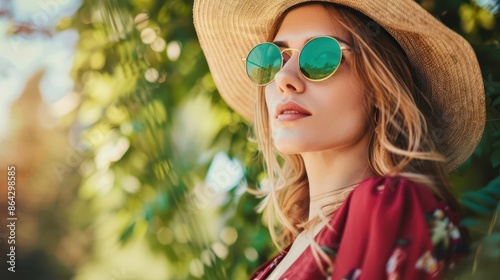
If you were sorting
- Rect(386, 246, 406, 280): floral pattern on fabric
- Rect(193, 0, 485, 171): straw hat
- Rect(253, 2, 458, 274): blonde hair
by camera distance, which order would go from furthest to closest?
Rect(193, 0, 485, 171): straw hat → Rect(253, 2, 458, 274): blonde hair → Rect(386, 246, 406, 280): floral pattern on fabric

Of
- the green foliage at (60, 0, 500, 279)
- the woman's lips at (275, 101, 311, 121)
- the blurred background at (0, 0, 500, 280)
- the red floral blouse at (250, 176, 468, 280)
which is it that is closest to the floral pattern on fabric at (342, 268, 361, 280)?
the red floral blouse at (250, 176, 468, 280)

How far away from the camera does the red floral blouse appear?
3.43 feet

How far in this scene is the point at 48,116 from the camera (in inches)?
99.7

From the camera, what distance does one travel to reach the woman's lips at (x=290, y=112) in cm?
128

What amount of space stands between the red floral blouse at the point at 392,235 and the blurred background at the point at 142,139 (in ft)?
2.07

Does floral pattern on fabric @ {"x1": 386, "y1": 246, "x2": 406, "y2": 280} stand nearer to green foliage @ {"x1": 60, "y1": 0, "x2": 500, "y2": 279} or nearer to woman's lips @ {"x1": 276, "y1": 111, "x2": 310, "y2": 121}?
woman's lips @ {"x1": 276, "y1": 111, "x2": 310, "y2": 121}

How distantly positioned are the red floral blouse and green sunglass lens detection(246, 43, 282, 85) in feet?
1.09

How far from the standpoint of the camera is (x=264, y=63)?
1.38m

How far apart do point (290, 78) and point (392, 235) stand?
13.9 inches

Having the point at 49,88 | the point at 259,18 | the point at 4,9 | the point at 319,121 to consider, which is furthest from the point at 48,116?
the point at 319,121

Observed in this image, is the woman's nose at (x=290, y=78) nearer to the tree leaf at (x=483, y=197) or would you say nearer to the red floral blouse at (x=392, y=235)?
the red floral blouse at (x=392, y=235)

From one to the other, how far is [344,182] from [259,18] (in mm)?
416

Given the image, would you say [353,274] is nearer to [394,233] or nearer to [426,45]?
[394,233]

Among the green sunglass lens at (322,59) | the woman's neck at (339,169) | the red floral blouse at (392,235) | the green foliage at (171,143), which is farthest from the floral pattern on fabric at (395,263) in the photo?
the green foliage at (171,143)
